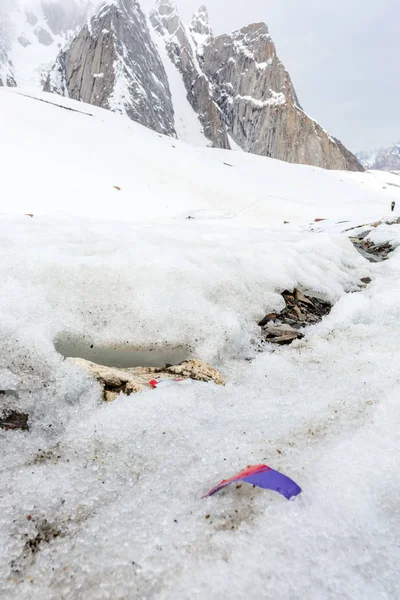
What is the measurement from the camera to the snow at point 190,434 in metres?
1.05

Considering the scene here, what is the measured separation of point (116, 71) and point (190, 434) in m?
117

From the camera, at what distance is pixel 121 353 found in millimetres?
2723

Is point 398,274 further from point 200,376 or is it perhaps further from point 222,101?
point 222,101

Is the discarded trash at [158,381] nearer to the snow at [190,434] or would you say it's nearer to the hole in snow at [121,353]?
the snow at [190,434]

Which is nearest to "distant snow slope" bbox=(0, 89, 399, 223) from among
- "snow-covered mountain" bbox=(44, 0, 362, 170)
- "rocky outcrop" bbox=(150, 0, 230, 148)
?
"snow-covered mountain" bbox=(44, 0, 362, 170)

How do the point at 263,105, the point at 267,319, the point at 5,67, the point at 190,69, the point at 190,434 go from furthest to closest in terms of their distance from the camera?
the point at 5,67, the point at 190,69, the point at 263,105, the point at 267,319, the point at 190,434

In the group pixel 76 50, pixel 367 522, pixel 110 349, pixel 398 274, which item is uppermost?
pixel 76 50

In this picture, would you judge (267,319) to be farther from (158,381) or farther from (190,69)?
(190,69)

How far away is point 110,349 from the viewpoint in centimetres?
272

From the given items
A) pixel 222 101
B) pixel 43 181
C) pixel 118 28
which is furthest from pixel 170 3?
pixel 43 181

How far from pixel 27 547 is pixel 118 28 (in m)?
134

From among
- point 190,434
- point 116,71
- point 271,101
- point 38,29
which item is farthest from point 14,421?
point 38,29

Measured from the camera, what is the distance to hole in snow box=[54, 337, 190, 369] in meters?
2.57

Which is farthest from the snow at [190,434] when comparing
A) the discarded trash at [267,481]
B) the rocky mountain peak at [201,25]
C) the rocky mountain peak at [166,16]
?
the rocky mountain peak at [201,25]
